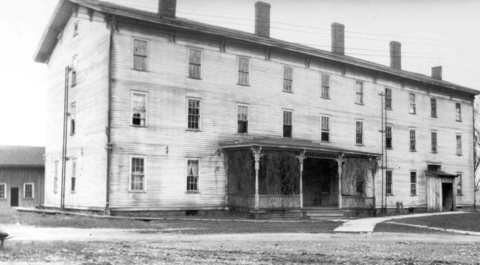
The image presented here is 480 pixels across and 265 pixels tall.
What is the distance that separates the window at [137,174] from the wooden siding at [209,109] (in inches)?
10.4

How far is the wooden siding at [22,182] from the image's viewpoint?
40844 millimetres

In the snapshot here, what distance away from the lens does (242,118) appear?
30031mm

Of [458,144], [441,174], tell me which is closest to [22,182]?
[441,174]

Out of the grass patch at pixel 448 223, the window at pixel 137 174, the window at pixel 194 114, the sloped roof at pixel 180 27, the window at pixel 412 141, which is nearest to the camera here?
the grass patch at pixel 448 223

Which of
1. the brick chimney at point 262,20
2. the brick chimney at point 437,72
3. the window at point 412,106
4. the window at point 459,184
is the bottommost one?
the window at point 459,184

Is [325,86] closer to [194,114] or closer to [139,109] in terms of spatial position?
[194,114]

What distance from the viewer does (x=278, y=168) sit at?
28.3 metres

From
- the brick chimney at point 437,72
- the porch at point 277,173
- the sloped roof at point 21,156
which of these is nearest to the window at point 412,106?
the brick chimney at point 437,72

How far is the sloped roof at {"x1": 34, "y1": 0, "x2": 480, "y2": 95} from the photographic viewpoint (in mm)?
26172

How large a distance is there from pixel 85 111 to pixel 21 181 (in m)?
16.8

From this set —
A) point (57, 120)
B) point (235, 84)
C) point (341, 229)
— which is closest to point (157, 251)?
point (341, 229)

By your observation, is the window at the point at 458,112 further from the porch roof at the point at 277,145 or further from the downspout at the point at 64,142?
the downspout at the point at 64,142

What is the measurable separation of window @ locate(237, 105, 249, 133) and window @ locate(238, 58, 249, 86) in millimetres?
1371

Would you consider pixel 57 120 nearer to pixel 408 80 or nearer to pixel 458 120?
pixel 408 80
